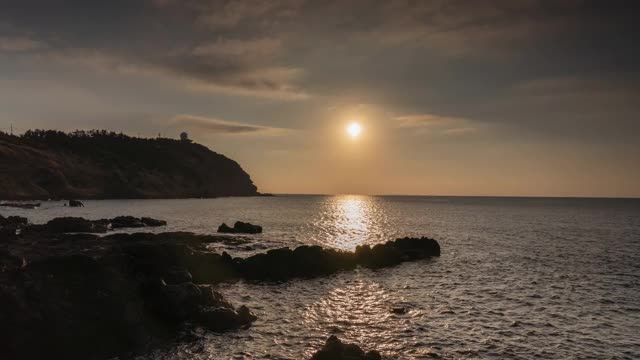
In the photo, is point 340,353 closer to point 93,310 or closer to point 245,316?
point 245,316

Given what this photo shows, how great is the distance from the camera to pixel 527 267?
5175 centimetres

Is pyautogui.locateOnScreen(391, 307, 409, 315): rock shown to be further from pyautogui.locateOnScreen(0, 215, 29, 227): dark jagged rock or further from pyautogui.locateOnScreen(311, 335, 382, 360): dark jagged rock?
pyautogui.locateOnScreen(0, 215, 29, 227): dark jagged rock

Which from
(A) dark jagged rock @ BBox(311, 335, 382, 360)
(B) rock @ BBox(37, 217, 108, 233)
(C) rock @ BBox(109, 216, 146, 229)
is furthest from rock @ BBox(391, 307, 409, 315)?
(C) rock @ BBox(109, 216, 146, 229)

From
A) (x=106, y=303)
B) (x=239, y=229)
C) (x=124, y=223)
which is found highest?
(x=106, y=303)

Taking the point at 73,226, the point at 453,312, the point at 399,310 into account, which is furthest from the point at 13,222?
the point at 453,312

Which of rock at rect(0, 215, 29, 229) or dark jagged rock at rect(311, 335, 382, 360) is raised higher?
rock at rect(0, 215, 29, 229)

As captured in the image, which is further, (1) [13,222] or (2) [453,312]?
(1) [13,222]

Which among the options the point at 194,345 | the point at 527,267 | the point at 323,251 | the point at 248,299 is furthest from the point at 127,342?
the point at 527,267

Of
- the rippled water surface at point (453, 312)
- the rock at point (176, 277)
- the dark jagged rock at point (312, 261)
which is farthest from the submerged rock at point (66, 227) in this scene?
the rock at point (176, 277)

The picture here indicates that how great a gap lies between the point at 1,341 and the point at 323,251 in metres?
30.2

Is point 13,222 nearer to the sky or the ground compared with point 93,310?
nearer to the sky

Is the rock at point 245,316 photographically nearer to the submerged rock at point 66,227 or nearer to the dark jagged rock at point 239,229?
the submerged rock at point 66,227

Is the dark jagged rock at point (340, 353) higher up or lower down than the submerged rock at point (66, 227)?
lower down

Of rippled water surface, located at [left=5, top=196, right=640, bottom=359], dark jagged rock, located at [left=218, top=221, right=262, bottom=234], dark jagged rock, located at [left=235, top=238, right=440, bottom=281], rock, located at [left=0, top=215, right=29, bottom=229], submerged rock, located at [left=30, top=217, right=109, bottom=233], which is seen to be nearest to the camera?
rippled water surface, located at [left=5, top=196, right=640, bottom=359]
